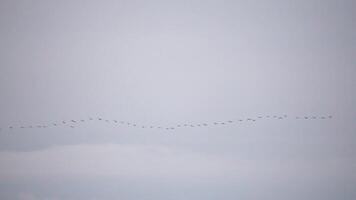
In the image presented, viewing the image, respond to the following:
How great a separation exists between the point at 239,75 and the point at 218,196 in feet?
3.45

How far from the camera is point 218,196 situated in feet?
12.3

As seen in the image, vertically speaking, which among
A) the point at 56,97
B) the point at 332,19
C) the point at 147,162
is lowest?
the point at 147,162

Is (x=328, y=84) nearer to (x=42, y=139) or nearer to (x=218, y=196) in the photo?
(x=218, y=196)

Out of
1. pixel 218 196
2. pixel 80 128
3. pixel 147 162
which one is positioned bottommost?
pixel 218 196

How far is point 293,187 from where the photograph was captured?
3.70 m

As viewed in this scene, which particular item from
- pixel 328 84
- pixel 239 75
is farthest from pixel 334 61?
pixel 239 75

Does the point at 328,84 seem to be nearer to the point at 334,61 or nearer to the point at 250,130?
the point at 334,61

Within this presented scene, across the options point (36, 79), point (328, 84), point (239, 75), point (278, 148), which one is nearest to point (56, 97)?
point (36, 79)

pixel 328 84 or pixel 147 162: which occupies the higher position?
pixel 328 84

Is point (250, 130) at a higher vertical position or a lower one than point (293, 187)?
higher

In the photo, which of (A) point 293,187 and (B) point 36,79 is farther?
(B) point 36,79

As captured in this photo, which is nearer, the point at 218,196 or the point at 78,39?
the point at 218,196

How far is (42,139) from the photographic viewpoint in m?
3.98

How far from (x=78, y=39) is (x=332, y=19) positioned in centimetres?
224
